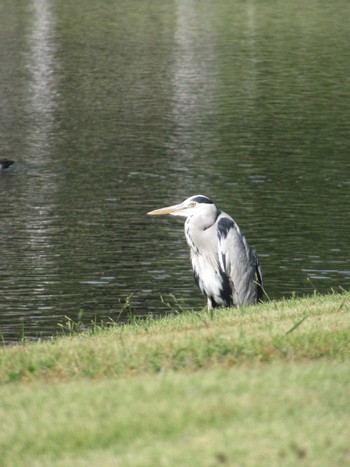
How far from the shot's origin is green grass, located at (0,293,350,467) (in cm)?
716

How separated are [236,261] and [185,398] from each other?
6912mm

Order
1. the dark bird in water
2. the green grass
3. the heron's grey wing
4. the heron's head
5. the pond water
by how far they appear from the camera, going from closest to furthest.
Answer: the green grass < the heron's grey wing < the heron's head < the pond water < the dark bird in water

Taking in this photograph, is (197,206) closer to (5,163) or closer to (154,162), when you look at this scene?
(5,163)

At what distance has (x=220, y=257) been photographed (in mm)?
15062

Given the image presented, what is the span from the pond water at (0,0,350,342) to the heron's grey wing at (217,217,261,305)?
214cm

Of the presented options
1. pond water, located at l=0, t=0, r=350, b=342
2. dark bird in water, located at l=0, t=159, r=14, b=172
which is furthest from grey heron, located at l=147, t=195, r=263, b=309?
dark bird in water, located at l=0, t=159, r=14, b=172

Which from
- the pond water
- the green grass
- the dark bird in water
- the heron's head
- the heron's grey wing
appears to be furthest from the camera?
the dark bird in water

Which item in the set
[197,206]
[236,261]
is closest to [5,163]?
[197,206]

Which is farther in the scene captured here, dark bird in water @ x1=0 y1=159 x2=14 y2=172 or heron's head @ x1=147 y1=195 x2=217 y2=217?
dark bird in water @ x1=0 y1=159 x2=14 y2=172

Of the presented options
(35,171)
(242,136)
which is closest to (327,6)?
(242,136)

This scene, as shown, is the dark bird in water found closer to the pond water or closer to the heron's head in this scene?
the pond water

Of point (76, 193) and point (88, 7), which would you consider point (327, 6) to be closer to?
point (88, 7)

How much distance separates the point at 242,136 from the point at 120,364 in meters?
28.4

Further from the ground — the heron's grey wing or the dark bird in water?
the heron's grey wing
